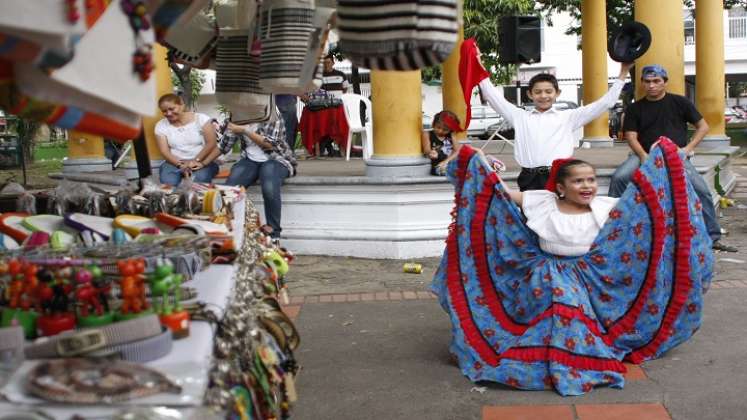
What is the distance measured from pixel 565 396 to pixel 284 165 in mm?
4732

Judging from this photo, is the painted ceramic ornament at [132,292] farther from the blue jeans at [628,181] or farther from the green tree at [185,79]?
the blue jeans at [628,181]

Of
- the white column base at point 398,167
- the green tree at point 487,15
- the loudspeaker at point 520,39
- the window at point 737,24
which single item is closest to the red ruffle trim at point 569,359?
the white column base at point 398,167

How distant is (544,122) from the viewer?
6773 mm

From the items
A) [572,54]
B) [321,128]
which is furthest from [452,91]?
[572,54]

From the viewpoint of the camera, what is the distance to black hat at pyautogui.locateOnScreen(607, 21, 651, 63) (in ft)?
21.5

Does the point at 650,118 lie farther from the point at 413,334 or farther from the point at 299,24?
the point at 299,24

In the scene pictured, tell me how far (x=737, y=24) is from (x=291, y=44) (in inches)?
1728

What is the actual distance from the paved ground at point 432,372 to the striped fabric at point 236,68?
1846mm

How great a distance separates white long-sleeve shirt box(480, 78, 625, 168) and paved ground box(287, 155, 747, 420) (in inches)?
54.6

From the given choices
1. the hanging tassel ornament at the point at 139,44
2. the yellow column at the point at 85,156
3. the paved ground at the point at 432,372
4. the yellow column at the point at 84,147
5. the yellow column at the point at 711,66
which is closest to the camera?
the hanging tassel ornament at the point at 139,44

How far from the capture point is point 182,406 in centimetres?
170

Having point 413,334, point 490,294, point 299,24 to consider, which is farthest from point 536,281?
point 299,24

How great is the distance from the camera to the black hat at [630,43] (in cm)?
654

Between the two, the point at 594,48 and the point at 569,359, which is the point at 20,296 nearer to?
the point at 569,359
